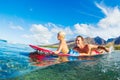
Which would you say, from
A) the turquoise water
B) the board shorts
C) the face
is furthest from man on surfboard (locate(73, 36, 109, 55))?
the turquoise water

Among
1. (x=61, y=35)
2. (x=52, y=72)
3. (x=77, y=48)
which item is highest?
(x=61, y=35)

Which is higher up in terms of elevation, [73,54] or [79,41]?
[79,41]

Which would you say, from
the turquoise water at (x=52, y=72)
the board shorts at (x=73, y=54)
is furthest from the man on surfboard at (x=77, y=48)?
the turquoise water at (x=52, y=72)

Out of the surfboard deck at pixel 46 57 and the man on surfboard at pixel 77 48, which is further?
the man on surfboard at pixel 77 48

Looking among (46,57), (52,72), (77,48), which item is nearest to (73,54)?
(77,48)

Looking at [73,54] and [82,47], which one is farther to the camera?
[82,47]

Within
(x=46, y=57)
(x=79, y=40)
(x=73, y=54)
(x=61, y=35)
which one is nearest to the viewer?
(x=46, y=57)

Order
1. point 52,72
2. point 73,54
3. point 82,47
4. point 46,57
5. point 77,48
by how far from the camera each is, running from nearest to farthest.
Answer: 1. point 52,72
2. point 46,57
3. point 73,54
4. point 82,47
5. point 77,48

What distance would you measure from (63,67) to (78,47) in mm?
4878

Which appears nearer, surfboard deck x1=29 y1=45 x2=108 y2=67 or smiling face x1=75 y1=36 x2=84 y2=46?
surfboard deck x1=29 y1=45 x2=108 y2=67

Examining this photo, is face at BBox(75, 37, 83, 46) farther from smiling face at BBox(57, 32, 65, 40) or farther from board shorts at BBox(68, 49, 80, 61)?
smiling face at BBox(57, 32, 65, 40)

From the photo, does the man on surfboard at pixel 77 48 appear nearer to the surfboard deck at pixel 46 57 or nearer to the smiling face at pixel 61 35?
the smiling face at pixel 61 35

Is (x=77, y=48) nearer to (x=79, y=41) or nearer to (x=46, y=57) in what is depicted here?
(x=79, y=41)

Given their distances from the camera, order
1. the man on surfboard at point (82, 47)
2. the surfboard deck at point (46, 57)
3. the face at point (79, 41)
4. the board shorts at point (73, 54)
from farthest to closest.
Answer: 1. the man on surfboard at point (82, 47)
2. the face at point (79, 41)
3. the board shorts at point (73, 54)
4. the surfboard deck at point (46, 57)
